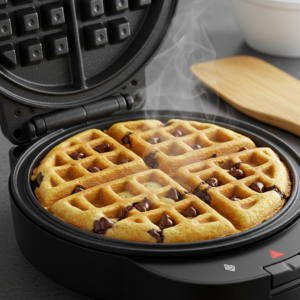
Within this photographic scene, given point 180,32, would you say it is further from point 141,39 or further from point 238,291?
point 238,291

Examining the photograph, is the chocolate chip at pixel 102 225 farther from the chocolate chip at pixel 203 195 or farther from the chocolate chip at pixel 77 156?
the chocolate chip at pixel 77 156

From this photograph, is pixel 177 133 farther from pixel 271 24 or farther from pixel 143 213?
pixel 271 24

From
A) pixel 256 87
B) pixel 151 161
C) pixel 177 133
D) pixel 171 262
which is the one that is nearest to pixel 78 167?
pixel 151 161

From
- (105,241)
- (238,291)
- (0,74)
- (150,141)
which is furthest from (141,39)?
(238,291)

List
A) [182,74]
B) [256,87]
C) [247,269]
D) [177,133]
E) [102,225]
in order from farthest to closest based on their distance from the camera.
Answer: [182,74] → [256,87] → [177,133] → [102,225] → [247,269]

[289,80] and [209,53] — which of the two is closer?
[289,80]

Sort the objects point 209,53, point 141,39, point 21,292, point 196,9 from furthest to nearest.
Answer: point 209,53, point 196,9, point 141,39, point 21,292

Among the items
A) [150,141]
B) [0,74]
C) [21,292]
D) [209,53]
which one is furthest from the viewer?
[209,53]
